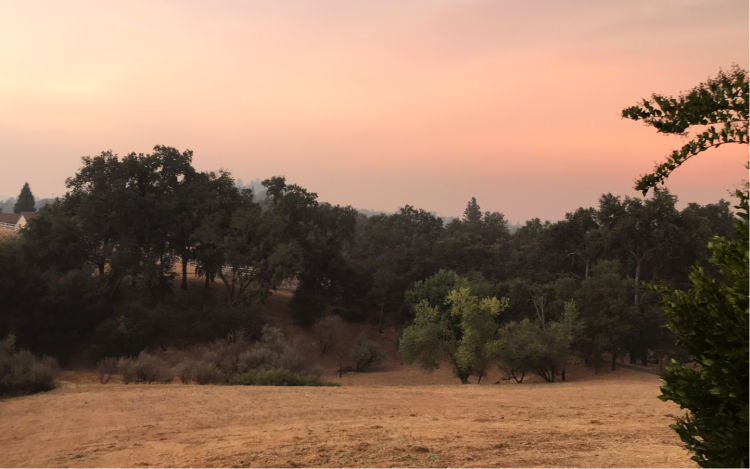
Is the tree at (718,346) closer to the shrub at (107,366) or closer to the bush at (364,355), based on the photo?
the shrub at (107,366)

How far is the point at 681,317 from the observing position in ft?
20.0

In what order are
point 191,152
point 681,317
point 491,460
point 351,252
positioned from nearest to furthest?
point 681,317, point 491,460, point 191,152, point 351,252

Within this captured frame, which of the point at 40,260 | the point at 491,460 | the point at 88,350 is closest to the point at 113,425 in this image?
the point at 491,460

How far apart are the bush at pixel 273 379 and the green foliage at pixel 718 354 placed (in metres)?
23.0

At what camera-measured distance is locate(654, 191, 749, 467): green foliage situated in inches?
220

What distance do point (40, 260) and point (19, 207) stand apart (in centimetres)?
6617

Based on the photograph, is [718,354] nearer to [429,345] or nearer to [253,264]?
[429,345]

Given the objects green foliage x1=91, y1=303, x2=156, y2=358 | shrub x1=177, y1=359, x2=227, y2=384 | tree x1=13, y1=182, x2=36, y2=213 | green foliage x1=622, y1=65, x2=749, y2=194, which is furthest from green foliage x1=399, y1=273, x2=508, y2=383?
tree x1=13, y1=182, x2=36, y2=213

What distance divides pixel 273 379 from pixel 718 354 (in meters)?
24.1

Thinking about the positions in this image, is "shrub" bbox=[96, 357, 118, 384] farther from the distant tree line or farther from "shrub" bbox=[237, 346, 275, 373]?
"shrub" bbox=[237, 346, 275, 373]

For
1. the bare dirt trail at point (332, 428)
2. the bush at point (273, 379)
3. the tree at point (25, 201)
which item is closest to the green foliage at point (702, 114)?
the bare dirt trail at point (332, 428)

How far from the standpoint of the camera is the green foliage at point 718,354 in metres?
5.58

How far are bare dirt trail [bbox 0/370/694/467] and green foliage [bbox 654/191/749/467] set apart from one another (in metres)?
4.52

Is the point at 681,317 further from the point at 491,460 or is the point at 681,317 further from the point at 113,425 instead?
the point at 113,425
